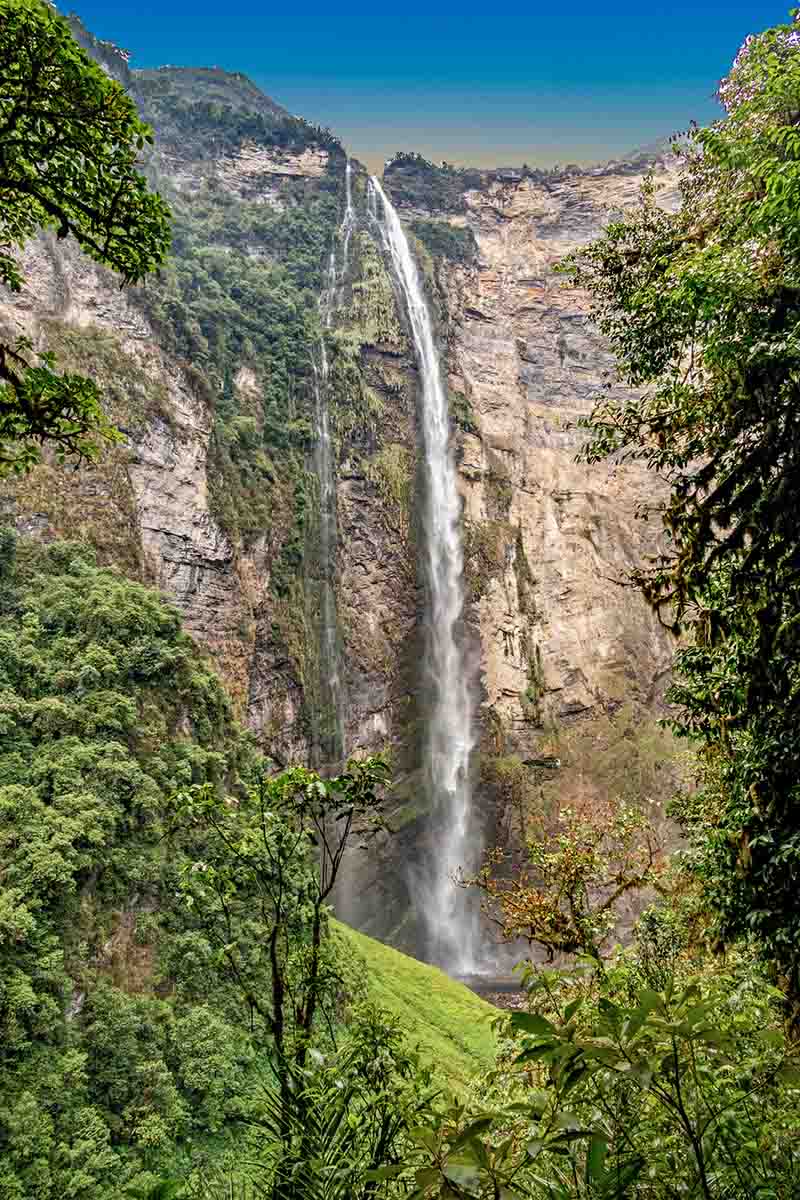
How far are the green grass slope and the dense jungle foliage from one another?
0.82 feet

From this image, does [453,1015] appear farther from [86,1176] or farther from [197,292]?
[197,292]

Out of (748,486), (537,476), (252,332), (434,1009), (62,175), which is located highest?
(252,332)

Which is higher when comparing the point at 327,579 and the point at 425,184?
the point at 425,184

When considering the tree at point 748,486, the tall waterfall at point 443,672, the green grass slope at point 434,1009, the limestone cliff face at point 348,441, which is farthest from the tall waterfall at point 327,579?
the tree at point 748,486

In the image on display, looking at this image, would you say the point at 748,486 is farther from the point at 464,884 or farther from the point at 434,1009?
the point at 434,1009

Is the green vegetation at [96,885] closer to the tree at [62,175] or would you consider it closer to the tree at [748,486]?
the tree at [62,175]

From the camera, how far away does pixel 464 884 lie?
10023mm

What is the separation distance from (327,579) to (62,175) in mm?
26567

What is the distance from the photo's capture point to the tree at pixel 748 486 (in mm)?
4664

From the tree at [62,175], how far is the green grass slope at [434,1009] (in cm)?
1284

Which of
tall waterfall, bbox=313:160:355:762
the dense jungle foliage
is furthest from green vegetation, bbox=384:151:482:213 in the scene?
the dense jungle foliage

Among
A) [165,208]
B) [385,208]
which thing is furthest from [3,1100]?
[385,208]

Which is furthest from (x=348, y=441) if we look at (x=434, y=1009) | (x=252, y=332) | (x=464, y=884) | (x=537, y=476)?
(x=464, y=884)

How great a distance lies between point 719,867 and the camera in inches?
217
